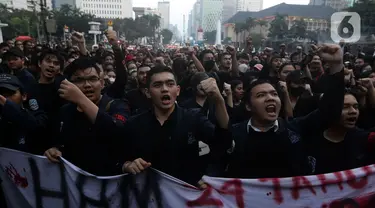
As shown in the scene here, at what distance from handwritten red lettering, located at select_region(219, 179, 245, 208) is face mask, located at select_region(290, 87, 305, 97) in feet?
7.57

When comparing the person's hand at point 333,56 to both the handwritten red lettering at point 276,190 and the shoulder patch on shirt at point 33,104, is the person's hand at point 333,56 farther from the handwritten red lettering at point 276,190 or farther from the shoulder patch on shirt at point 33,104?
the shoulder patch on shirt at point 33,104

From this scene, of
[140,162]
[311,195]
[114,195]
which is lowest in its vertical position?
[114,195]

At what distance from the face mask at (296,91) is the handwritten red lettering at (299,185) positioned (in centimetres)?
212

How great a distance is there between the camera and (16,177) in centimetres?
307

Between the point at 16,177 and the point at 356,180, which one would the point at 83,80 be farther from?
the point at 356,180

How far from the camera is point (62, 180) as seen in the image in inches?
111

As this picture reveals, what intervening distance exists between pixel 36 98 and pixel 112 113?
1.35 metres

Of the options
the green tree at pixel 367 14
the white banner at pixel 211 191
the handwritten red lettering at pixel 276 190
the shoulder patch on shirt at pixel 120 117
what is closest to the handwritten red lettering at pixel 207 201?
the white banner at pixel 211 191

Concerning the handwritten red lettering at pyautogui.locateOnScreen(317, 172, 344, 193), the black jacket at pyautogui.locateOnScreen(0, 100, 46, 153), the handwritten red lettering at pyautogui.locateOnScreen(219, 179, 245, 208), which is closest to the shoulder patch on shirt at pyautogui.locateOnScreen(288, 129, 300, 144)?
the handwritten red lettering at pyautogui.locateOnScreen(317, 172, 344, 193)

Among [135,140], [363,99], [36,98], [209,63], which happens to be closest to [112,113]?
[135,140]

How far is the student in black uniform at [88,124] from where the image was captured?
7.57ft

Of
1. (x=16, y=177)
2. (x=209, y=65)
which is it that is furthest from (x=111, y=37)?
(x=209, y=65)

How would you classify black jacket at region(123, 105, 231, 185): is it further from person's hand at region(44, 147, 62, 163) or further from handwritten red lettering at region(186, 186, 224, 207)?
person's hand at region(44, 147, 62, 163)

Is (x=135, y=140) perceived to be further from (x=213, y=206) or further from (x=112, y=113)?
(x=213, y=206)
